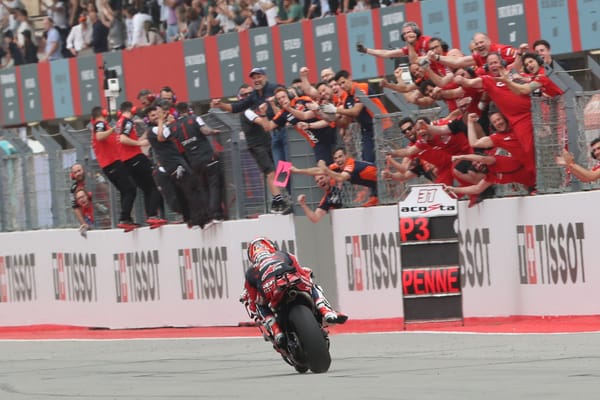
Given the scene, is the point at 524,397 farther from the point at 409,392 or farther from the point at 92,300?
the point at 92,300

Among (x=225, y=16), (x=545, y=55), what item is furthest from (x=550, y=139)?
(x=225, y=16)

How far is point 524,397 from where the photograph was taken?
995 cm

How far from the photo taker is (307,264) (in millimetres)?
20609

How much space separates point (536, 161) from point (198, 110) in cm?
1284

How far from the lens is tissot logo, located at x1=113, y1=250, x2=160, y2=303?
922 inches

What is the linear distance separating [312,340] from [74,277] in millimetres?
12652

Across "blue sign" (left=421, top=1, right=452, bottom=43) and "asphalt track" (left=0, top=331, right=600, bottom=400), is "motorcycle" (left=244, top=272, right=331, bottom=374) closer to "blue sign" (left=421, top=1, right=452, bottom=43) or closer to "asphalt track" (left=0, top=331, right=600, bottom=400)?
"asphalt track" (left=0, top=331, right=600, bottom=400)

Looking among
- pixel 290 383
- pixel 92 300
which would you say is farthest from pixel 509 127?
pixel 92 300

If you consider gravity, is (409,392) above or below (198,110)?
below

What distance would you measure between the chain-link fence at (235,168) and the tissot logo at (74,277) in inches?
20.8

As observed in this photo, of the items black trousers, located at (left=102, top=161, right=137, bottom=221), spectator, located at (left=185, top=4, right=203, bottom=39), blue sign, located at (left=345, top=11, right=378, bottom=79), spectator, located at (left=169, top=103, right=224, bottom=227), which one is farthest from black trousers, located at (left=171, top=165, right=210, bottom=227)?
spectator, located at (left=185, top=4, right=203, bottom=39)

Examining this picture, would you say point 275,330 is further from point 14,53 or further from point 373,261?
point 14,53

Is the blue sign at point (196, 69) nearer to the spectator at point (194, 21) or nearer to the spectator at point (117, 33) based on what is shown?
the spectator at point (194, 21)

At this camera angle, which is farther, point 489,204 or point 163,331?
point 163,331
